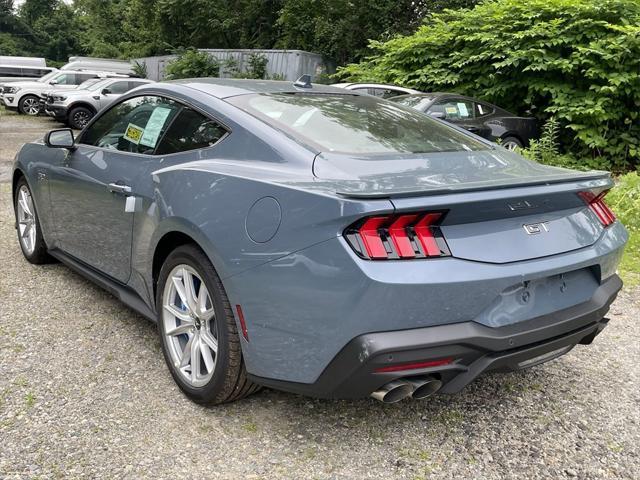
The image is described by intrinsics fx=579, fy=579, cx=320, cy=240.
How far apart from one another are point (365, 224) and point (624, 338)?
2.45 m

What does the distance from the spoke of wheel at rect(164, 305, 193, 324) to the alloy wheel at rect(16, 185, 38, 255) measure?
2162 mm

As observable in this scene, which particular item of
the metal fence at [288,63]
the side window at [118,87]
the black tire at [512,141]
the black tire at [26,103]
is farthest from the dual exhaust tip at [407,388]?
the black tire at [26,103]

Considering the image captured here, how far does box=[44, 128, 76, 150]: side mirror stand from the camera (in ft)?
12.2

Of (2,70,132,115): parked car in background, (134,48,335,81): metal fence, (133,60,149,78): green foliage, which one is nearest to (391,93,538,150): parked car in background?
(134,48,335,81): metal fence

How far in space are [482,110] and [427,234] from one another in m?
9.15

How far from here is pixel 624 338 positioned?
11.8 feet

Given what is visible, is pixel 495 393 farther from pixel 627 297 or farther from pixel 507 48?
pixel 507 48

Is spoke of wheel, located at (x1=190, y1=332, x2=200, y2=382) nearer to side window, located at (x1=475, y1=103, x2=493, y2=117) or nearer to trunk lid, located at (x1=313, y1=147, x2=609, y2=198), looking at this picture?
trunk lid, located at (x1=313, y1=147, x2=609, y2=198)

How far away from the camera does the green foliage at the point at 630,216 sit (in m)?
4.85

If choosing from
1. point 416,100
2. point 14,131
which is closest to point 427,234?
point 416,100

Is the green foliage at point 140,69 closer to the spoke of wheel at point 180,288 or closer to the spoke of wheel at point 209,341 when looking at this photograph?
the spoke of wheel at point 180,288

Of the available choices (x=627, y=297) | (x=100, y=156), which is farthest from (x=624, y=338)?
(x=100, y=156)

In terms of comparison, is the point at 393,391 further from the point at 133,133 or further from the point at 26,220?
the point at 26,220

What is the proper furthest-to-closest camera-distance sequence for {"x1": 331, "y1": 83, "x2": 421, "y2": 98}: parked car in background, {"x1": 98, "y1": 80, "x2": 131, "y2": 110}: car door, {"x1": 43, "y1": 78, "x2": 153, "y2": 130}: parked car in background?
{"x1": 98, "y1": 80, "x2": 131, "y2": 110}: car door → {"x1": 43, "y1": 78, "x2": 153, "y2": 130}: parked car in background → {"x1": 331, "y1": 83, "x2": 421, "y2": 98}: parked car in background
